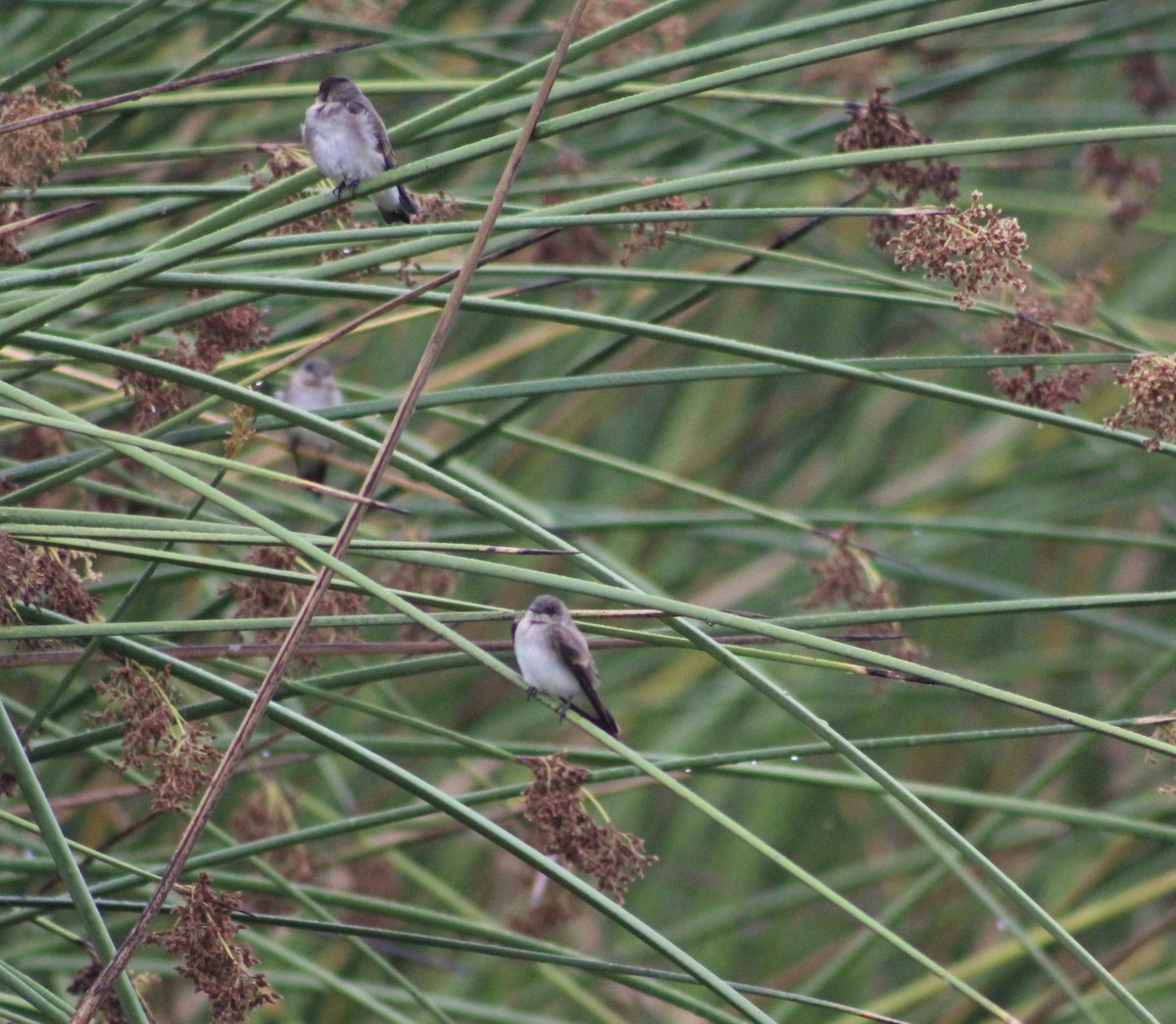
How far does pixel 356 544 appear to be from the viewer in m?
2.02

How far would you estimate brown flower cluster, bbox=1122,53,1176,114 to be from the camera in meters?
4.20

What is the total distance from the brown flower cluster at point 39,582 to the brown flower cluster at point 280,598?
0.26 metres

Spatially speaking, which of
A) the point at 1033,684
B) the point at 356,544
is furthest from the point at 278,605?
the point at 1033,684

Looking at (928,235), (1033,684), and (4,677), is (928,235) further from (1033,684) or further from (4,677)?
(1033,684)

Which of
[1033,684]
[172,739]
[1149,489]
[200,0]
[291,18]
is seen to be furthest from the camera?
[1033,684]

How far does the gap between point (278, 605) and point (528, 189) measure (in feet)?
4.14

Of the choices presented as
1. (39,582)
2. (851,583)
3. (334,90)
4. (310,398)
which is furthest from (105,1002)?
(310,398)

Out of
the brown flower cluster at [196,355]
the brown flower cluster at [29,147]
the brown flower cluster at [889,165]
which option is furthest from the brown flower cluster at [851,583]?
the brown flower cluster at [29,147]

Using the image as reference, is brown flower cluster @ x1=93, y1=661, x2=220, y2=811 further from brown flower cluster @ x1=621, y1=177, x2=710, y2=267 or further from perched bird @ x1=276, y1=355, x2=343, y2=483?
perched bird @ x1=276, y1=355, x2=343, y2=483

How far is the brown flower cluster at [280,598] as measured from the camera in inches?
97.6

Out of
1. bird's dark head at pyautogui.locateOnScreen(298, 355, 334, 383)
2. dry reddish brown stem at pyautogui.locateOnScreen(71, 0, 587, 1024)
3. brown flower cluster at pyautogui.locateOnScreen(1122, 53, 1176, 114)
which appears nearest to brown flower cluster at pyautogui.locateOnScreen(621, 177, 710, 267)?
dry reddish brown stem at pyautogui.locateOnScreen(71, 0, 587, 1024)

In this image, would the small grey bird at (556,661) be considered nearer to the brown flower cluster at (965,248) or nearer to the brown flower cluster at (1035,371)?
the brown flower cluster at (1035,371)

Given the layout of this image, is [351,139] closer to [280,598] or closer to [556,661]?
[280,598]

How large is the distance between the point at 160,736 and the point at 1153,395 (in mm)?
1362
